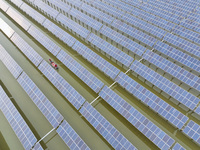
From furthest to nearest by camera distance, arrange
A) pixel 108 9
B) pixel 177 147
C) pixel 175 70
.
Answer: pixel 108 9 → pixel 175 70 → pixel 177 147

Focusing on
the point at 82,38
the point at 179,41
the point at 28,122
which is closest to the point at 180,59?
the point at 179,41

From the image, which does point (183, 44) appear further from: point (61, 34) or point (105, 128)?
point (61, 34)

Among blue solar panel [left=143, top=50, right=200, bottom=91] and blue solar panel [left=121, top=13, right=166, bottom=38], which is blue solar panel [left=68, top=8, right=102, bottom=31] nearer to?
blue solar panel [left=121, top=13, right=166, bottom=38]

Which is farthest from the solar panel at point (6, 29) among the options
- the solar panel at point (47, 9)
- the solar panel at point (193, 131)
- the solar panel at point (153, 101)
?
the solar panel at point (193, 131)

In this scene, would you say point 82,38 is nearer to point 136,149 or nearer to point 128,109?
point 128,109

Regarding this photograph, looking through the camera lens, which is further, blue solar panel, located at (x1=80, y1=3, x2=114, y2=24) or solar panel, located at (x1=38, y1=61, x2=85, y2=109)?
blue solar panel, located at (x1=80, y1=3, x2=114, y2=24)

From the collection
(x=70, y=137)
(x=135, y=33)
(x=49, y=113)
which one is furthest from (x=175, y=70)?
(x=49, y=113)

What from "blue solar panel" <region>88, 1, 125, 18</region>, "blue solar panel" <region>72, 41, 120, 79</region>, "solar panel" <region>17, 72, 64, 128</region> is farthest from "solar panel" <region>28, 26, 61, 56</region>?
"blue solar panel" <region>88, 1, 125, 18</region>

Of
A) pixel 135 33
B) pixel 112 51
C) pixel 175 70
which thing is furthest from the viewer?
pixel 135 33
